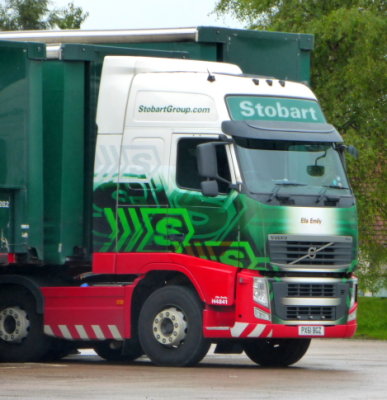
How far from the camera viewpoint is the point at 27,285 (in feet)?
61.5

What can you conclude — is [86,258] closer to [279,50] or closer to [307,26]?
[279,50]

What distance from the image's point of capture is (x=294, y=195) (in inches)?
695

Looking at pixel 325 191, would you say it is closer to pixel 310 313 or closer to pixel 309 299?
pixel 309 299

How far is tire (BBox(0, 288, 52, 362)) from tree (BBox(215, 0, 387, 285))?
576 inches

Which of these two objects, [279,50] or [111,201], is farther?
[279,50]

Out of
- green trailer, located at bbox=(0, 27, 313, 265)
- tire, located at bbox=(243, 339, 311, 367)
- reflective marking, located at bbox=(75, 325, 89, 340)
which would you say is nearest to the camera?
green trailer, located at bbox=(0, 27, 313, 265)

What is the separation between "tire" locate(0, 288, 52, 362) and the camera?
18.8m

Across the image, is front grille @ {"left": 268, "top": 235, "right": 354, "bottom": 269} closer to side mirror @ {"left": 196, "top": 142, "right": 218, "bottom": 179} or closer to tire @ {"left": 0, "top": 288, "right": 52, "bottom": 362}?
side mirror @ {"left": 196, "top": 142, "right": 218, "bottom": 179}

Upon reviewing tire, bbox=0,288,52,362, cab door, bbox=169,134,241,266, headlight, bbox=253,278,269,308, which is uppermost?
cab door, bbox=169,134,241,266

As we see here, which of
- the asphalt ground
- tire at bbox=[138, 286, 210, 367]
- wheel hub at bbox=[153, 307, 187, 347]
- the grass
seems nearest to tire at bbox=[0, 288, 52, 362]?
the asphalt ground

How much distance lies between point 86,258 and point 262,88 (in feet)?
10.1

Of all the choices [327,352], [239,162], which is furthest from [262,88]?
[327,352]

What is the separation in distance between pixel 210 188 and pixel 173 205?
0.59 meters

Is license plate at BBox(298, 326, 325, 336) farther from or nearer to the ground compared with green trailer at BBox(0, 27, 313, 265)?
nearer to the ground
